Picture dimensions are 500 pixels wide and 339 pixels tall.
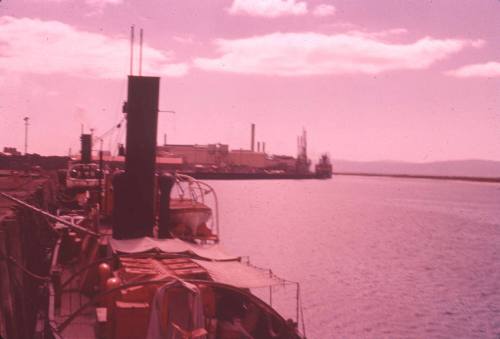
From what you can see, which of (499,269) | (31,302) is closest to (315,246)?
(499,269)

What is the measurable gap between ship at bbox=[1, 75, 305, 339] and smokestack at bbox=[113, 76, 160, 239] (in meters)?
0.03

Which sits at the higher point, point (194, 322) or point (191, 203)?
point (191, 203)

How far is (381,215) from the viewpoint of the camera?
102062 mm

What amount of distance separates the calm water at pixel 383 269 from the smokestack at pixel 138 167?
13166 mm

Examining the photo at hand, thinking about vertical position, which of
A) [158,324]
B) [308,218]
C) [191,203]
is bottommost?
[308,218]

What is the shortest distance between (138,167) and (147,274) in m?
5.86

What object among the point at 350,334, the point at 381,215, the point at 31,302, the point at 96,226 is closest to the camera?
the point at 96,226

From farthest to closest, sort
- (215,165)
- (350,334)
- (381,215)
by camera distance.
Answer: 1. (215,165)
2. (381,215)
3. (350,334)

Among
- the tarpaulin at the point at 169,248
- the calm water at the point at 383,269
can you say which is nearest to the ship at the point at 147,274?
the tarpaulin at the point at 169,248

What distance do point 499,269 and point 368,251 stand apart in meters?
→ 12.6

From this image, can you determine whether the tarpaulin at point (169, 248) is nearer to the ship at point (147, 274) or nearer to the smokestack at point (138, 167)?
the ship at point (147, 274)

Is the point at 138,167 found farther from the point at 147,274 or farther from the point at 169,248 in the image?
the point at 147,274

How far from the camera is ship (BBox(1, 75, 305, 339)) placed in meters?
9.26

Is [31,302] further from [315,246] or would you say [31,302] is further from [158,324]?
[315,246]
